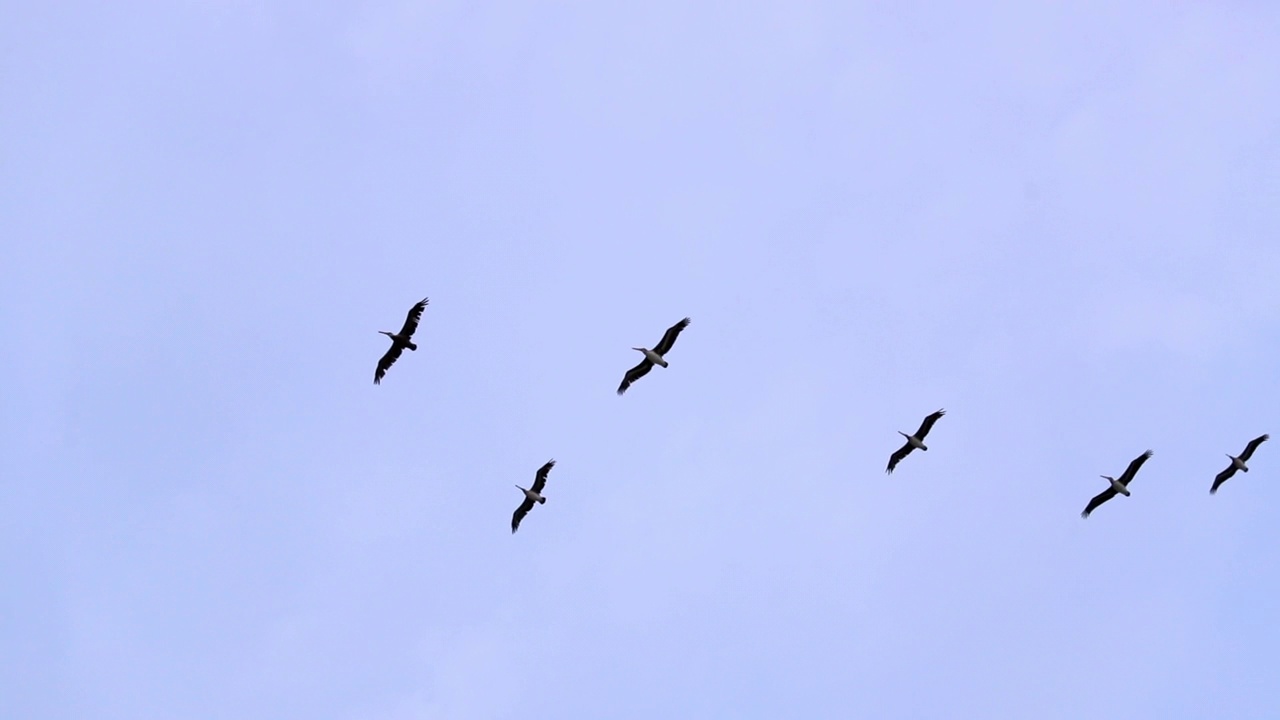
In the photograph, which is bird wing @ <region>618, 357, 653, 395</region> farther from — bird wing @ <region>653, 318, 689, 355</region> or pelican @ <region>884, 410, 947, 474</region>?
pelican @ <region>884, 410, 947, 474</region>

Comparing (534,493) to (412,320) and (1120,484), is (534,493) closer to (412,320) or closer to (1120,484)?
(412,320)

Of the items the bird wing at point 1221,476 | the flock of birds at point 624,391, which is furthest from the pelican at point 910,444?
the bird wing at point 1221,476

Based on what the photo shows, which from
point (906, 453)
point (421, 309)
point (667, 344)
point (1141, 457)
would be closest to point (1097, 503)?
point (1141, 457)

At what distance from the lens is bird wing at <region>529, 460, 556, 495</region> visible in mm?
77438

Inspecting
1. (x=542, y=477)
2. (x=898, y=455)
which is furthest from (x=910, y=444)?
(x=542, y=477)

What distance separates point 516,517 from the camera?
80.3 m

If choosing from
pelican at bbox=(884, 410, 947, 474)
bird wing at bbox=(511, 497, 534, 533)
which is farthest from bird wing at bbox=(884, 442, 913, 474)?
bird wing at bbox=(511, 497, 534, 533)

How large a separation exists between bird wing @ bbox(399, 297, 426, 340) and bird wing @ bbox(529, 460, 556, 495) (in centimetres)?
859

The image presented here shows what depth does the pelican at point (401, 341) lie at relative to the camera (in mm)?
74688

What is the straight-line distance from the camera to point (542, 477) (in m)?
78.1

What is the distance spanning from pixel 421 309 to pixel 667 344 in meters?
11.2

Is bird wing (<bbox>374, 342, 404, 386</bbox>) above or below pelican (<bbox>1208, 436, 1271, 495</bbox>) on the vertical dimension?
above

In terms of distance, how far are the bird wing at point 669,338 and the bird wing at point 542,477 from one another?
8.28 m

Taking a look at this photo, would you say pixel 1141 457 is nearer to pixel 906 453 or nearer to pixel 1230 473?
pixel 1230 473
